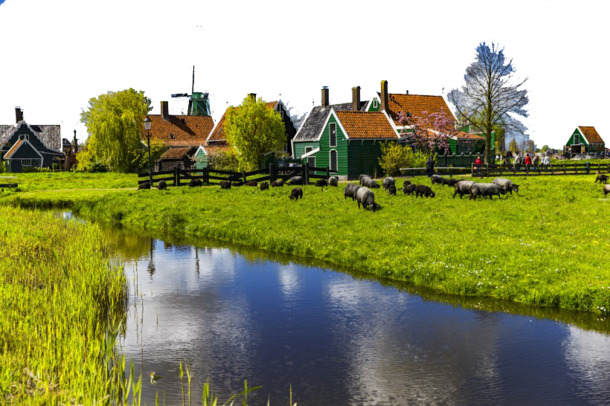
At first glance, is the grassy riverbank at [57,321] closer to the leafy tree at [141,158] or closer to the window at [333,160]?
the window at [333,160]

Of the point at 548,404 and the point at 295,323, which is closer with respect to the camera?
the point at 548,404

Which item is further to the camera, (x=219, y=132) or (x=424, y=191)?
(x=219, y=132)

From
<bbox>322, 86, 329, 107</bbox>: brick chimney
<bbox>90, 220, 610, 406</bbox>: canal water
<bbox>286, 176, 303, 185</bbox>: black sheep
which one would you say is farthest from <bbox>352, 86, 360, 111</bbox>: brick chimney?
<bbox>90, 220, 610, 406</bbox>: canal water

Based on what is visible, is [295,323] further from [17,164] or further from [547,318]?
[17,164]

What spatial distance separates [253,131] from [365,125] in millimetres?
12784

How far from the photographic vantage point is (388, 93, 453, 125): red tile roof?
2655 inches

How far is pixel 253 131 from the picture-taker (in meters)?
63.3

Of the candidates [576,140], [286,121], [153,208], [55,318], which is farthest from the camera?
[576,140]

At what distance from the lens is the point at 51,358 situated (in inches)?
314

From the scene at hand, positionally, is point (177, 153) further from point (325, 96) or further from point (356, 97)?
point (356, 97)

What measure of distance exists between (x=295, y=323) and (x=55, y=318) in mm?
4708

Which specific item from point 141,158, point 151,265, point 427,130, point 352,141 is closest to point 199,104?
point 141,158

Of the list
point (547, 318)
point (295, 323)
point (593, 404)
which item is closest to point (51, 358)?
point (295, 323)

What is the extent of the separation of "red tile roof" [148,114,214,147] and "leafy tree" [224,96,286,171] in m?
25.3
